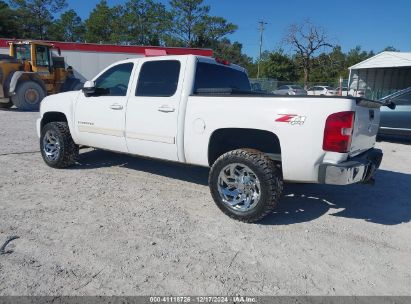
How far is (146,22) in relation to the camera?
7469cm

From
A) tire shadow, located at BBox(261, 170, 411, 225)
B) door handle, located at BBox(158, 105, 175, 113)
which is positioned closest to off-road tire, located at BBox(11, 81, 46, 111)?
door handle, located at BBox(158, 105, 175, 113)

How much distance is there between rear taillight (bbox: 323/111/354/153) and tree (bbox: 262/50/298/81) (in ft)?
173

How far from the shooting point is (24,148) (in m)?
7.42

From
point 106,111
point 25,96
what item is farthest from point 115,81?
point 25,96

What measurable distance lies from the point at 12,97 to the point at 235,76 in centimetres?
1271

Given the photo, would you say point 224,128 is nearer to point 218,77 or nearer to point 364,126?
point 218,77

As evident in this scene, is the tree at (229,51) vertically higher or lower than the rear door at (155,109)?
higher

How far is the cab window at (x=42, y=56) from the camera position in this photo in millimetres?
16094

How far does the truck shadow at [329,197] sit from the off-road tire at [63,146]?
245mm

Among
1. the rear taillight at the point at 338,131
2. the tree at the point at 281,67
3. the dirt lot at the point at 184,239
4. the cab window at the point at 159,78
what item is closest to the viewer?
the dirt lot at the point at 184,239

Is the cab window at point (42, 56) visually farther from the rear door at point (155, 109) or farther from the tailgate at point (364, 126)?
the tailgate at point (364, 126)

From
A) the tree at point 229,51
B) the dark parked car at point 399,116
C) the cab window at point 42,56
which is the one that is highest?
the tree at point 229,51

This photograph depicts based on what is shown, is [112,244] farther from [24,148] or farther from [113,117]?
[24,148]

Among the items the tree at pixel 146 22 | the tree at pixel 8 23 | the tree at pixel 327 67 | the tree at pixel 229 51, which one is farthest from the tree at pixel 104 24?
the tree at pixel 327 67
